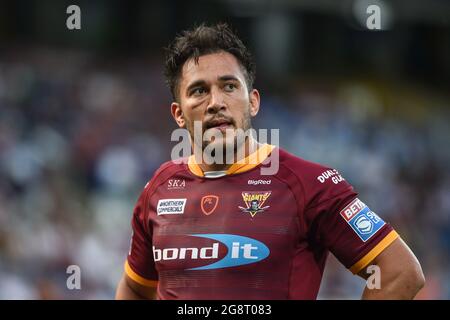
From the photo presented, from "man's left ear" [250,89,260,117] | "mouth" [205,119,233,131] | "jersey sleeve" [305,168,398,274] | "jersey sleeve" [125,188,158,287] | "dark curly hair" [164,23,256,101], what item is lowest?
"jersey sleeve" [125,188,158,287]

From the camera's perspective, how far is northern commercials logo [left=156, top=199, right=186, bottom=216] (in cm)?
420

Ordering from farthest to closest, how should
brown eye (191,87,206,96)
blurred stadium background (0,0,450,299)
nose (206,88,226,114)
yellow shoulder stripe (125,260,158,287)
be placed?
1. blurred stadium background (0,0,450,299)
2. yellow shoulder stripe (125,260,158,287)
3. brown eye (191,87,206,96)
4. nose (206,88,226,114)

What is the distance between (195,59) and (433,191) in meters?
12.0

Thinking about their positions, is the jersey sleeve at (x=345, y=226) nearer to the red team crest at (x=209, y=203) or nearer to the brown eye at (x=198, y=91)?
the red team crest at (x=209, y=203)

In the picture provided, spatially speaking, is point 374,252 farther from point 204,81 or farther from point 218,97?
point 204,81

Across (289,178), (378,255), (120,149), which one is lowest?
(120,149)

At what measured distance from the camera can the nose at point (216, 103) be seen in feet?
13.4

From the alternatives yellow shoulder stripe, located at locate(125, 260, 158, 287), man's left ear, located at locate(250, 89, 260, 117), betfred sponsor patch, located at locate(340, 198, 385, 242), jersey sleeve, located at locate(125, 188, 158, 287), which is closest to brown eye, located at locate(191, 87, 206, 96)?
man's left ear, located at locate(250, 89, 260, 117)

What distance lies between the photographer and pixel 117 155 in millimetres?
12578

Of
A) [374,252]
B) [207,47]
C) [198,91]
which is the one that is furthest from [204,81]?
[374,252]

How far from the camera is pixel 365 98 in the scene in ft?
58.4

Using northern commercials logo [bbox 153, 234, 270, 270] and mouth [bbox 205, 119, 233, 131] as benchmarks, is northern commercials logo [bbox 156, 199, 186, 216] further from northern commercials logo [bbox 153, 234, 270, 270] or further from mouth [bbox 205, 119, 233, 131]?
mouth [bbox 205, 119, 233, 131]
